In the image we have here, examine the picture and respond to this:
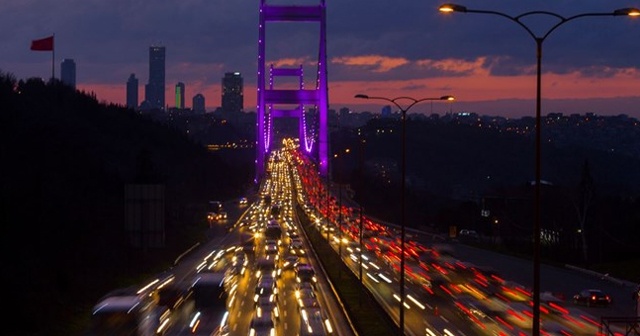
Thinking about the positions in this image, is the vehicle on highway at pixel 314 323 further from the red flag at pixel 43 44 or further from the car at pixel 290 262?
the red flag at pixel 43 44

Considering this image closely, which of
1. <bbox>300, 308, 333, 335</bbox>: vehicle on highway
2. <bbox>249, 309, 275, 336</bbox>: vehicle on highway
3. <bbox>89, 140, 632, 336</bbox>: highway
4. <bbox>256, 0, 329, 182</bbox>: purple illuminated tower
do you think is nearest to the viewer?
<bbox>249, 309, 275, 336</bbox>: vehicle on highway

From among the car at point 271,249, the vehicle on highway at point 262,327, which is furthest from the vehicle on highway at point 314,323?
the car at point 271,249

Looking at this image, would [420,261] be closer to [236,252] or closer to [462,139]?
[236,252]

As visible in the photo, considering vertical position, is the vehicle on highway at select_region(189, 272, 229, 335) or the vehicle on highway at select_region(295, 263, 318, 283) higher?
the vehicle on highway at select_region(189, 272, 229, 335)

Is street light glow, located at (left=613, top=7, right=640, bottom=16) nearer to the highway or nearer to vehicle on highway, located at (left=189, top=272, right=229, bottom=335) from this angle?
the highway

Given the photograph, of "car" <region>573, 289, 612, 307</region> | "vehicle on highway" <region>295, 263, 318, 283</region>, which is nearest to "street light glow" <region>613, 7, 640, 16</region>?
"car" <region>573, 289, 612, 307</region>

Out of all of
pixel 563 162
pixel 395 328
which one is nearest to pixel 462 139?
pixel 563 162
